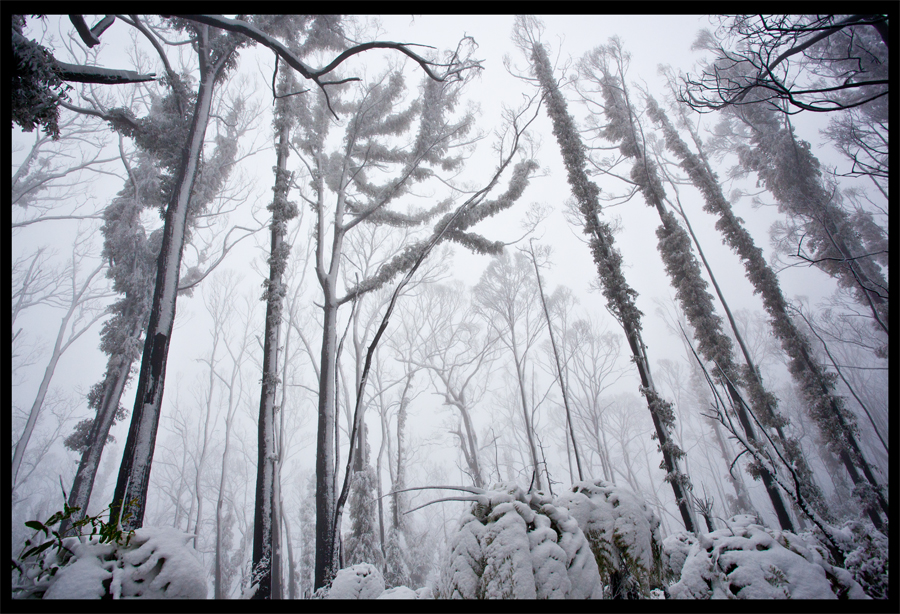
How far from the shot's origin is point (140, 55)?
6.47 m

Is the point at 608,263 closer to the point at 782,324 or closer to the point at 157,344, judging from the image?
the point at 782,324

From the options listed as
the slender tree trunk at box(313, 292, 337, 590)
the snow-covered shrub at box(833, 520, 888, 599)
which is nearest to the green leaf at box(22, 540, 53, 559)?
the slender tree trunk at box(313, 292, 337, 590)

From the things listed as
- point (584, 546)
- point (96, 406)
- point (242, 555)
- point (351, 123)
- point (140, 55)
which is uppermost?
point (140, 55)

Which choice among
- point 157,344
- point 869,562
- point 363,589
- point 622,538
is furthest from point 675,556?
point 157,344

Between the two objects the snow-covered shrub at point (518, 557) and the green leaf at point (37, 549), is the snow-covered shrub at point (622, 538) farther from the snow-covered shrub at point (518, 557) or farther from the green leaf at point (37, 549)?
the green leaf at point (37, 549)

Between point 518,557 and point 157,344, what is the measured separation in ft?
14.5

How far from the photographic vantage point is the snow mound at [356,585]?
1.67 metres

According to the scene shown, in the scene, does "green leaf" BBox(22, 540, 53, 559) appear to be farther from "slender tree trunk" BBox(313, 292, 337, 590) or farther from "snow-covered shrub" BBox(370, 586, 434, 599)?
"slender tree trunk" BBox(313, 292, 337, 590)

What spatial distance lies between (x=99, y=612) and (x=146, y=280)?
7.99m

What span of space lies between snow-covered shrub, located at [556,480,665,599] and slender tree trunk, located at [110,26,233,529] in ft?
11.6

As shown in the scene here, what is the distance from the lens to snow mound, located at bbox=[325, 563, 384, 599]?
1665 millimetres

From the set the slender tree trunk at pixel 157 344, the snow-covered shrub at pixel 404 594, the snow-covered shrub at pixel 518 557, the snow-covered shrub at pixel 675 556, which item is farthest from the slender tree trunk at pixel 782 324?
the slender tree trunk at pixel 157 344

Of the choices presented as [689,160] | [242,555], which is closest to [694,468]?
[689,160]

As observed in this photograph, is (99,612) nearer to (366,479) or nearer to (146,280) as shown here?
(366,479)
